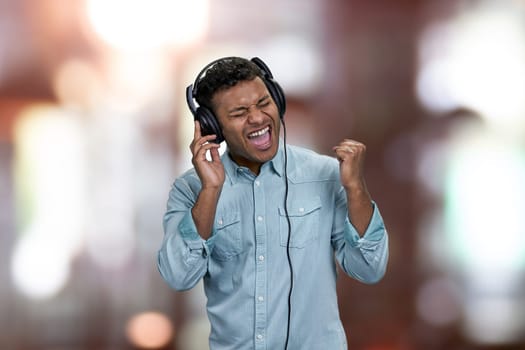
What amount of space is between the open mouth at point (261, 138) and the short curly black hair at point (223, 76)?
A: 0.11 meters

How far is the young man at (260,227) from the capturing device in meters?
1.70

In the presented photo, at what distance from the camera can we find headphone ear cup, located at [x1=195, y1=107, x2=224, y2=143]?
177cm

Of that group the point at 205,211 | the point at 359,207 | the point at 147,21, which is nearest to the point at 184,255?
the point at 205,211

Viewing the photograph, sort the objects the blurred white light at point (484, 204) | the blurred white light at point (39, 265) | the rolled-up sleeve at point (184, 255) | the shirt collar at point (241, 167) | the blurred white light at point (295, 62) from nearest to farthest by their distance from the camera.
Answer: the rolled-up sleeve at point (184, 255), the shirt collar at point (241, 167), the blurred white light at point (39, 265), the blurred white light at point (295, 62), the blurred white light at point (484, 204)

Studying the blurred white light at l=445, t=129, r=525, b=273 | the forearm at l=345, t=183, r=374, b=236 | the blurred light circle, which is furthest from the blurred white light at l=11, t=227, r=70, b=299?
the forearm at l=345, t=183, r=374, b=236

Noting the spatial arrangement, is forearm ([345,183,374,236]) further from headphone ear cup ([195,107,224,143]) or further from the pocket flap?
headphone ear cup ([195,107,224,143])

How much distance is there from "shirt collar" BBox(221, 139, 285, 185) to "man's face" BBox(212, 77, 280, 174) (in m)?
0.03

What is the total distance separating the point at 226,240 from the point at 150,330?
241 centimetres

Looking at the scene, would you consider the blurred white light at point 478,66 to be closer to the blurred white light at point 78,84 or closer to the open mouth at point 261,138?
the blurred white light at point 78,84

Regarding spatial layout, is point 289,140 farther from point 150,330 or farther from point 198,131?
point 198,131

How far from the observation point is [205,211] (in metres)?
1.68

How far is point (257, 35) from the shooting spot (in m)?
4.12

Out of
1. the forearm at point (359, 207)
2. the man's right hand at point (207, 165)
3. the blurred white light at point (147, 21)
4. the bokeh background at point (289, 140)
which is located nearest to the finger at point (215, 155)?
the man's right hand at point (207, 165)

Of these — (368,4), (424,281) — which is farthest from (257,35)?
(424,281)
